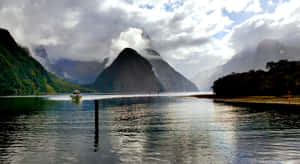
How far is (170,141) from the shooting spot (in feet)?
81.3

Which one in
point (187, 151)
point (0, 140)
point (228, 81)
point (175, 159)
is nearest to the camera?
point (175, 159)

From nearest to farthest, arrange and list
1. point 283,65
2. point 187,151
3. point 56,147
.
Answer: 1. point 187,151
2. point 56,147
3. point 283,65

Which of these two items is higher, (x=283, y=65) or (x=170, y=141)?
(x=283, y=65)

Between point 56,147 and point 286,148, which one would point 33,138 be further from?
point 286,148

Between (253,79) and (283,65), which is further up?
(283,65)

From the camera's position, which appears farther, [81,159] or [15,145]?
[15,145]

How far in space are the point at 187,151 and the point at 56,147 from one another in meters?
13.4

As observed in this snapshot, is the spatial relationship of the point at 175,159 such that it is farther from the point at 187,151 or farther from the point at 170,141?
the point at 170,141

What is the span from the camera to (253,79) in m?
148

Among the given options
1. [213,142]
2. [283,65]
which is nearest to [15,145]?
[213,142]

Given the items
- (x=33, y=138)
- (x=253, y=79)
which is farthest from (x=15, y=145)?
(x=253, y=79)

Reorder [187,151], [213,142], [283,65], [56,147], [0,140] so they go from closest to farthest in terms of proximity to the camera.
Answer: [187,151] → [56,147] → [213,142] → [0,140] → [283,65]

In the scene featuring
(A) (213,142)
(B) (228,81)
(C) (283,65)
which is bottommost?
(A) (213,142)

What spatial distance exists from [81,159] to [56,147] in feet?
18.4
